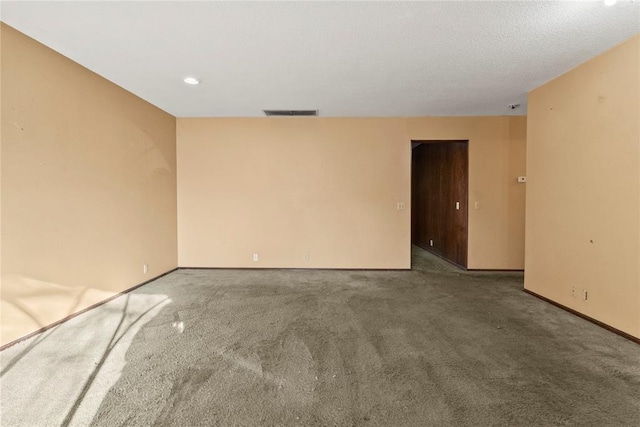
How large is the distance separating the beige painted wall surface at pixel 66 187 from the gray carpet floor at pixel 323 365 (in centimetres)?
34

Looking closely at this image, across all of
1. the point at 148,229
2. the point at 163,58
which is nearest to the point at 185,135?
the point at 148,229

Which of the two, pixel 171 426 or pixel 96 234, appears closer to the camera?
pixel 171 426

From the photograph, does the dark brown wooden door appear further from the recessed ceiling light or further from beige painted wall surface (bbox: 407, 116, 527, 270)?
the recessed ceiling light

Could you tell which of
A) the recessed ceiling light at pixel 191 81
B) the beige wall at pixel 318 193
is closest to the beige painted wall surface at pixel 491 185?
the beige wall at pixel 318 193

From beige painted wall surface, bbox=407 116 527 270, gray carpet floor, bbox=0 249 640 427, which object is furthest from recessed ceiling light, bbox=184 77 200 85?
beige painted wall surface, bbox=407 116 527 270

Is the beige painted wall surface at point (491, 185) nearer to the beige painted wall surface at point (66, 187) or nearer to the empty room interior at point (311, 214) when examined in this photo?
the empty room interior at point (311, 214)

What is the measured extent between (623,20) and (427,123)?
2.50m

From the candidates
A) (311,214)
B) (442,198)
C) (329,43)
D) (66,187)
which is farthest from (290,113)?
(442,198)

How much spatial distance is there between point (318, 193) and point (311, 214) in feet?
1.26

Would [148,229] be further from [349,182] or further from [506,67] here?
[506,67]

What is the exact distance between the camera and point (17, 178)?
89.9 inches

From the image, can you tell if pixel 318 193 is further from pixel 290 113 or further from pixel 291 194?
pixel 290 113

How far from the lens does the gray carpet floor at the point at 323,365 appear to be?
1538 mm

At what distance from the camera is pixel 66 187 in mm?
2711
